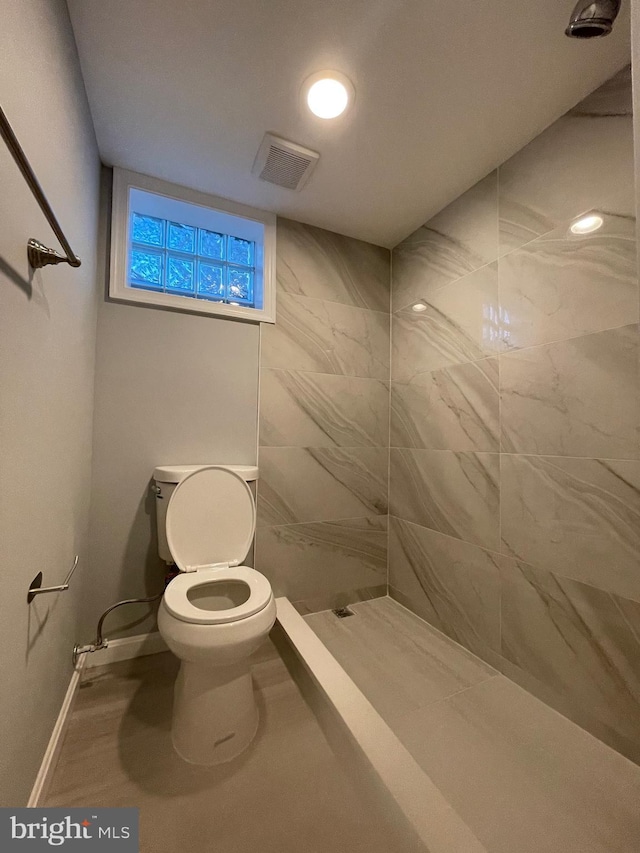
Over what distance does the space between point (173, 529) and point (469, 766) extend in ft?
4.27

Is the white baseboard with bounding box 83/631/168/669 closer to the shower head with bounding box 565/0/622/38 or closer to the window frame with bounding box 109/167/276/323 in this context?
the window frame with bounding box 109/167/276/323

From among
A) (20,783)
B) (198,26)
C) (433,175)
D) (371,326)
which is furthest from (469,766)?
(198,26)

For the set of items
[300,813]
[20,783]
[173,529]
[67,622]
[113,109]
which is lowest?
[300,813]

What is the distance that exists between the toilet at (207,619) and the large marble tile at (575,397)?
1203mm

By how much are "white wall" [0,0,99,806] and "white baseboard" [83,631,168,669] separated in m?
0.28

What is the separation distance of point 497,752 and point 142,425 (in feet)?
A: 6.05

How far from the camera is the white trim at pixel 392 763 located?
80 cm

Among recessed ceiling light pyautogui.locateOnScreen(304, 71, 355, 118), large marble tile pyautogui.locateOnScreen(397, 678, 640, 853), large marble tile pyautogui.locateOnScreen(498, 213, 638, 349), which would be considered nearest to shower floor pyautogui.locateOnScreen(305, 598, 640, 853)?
large marble tile pyautogui.locateOnScreen(397, 678, 640, 853)

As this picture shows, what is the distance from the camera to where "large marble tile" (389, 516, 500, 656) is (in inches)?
60.0

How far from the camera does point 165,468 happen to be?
1.57 m

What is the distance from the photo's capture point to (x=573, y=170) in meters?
1.26

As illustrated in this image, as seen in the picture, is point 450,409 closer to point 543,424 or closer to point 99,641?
point 543,424

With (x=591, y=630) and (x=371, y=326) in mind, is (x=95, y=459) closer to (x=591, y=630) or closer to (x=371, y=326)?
(x=371, y=326)

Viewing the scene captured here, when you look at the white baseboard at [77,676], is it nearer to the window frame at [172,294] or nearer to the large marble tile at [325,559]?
the large marble tile at [325,559]
